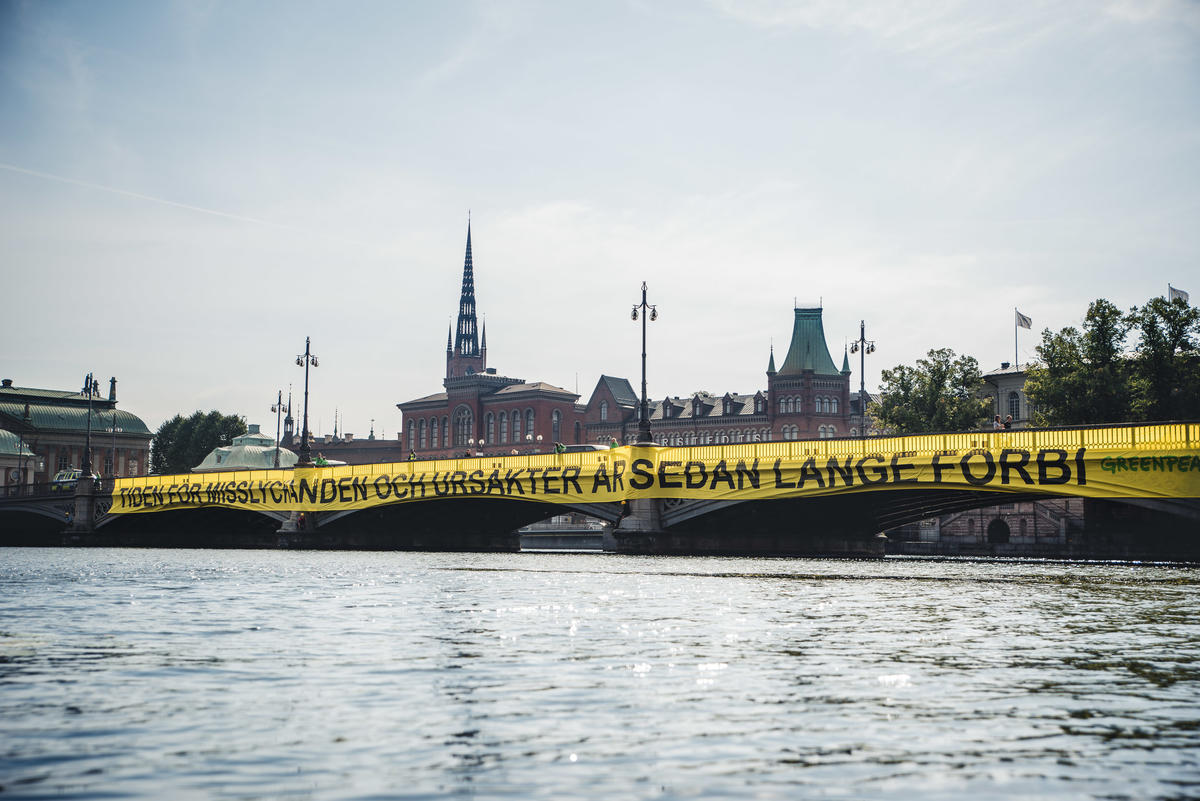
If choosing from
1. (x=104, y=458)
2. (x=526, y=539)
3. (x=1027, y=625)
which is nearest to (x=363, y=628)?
(x=1027, y=625)

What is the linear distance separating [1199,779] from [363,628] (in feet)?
44.9

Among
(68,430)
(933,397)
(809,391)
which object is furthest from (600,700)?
(68,430)

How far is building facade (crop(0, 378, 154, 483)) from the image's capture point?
153250mm

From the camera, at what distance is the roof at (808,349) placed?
13512cm

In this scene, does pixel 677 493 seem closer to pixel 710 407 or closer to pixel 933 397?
pixel 933 397

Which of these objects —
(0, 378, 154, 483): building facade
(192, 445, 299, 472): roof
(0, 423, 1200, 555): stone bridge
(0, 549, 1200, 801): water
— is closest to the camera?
(0, 549, 1200, 801): water

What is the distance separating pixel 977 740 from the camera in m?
9.95

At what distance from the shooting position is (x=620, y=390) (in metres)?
157

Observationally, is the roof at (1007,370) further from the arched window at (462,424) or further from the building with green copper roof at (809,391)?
the arched window at (462,424)

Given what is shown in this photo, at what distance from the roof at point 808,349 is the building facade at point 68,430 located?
83397mm

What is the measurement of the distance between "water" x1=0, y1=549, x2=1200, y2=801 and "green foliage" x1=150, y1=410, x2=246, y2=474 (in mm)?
135237

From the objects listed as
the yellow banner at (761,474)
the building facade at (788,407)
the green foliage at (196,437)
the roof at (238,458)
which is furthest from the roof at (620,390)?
the yellow banner at (761,474)

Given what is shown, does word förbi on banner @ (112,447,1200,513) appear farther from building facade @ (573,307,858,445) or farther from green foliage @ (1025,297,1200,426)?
building facade @ (573,307,858,445)

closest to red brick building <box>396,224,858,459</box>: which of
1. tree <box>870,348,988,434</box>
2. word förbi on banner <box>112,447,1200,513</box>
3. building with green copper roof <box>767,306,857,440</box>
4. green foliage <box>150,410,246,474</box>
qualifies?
building with green copper roof <box>767,306,857,440</box>
